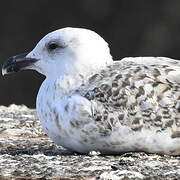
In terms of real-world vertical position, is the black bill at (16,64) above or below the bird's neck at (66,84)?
above

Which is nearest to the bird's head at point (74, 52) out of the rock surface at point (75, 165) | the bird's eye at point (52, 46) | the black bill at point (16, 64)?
the bird's eye at point (52, 46)

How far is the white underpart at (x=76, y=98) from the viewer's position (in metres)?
4.92

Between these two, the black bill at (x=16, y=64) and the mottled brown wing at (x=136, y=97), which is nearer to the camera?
the mottled brown wing at (x=136, y=97)

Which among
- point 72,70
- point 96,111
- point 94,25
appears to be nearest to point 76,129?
point 96,111

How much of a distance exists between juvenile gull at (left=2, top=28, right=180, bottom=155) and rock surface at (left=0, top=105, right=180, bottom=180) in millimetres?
79

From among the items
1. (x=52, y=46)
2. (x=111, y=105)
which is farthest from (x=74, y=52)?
(x=111, y=105)

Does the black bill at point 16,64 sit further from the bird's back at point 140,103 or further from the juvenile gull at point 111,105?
the bird's back at point 140,103

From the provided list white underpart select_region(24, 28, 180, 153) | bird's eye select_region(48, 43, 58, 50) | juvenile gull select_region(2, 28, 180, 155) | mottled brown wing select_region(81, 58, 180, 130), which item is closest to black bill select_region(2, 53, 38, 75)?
white underpart select_region(24, 28, 180, 153)

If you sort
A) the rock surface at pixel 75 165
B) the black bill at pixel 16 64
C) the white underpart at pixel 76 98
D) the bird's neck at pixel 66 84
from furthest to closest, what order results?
1. the black bill at pixel 16 64
2. the bird's neck at pixel 66 84
3. the white underpart at pixel 76 98
4. the rock surface at pixel 75 165

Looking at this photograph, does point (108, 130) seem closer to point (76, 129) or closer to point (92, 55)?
point (76, 129)

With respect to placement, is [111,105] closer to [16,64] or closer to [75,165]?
[75,165]

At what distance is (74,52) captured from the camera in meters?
5.37

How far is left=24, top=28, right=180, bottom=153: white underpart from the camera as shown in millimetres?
4922

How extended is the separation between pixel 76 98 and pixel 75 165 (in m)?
0.48
